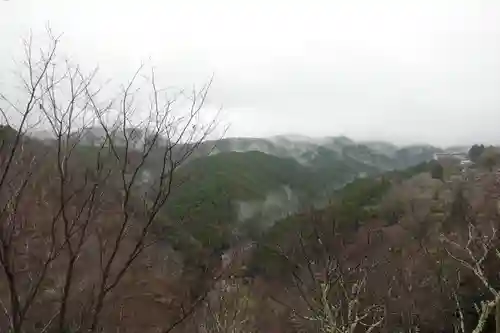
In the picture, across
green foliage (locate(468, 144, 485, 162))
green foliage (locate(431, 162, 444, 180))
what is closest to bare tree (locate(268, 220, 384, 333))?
green foliage (locate(431, 162, 444, 180))

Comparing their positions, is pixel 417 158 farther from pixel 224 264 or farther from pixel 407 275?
pixel 224 264

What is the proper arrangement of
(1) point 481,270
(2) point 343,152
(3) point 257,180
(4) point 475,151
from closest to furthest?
1. (1) point 481,270
2. (3) point 257,180
3. (4) point 475,151
4. (2) point 343,152

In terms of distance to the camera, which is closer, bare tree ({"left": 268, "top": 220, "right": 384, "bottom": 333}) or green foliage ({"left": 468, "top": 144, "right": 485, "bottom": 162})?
bare tree ({"left": 268, "top": 220, "right": 384, "bottom": 333})

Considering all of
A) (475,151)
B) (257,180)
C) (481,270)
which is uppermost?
(481,270)

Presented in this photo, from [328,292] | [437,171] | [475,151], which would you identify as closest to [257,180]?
[437,171]

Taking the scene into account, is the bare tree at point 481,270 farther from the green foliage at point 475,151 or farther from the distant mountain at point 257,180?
the green foliage at point 475,151

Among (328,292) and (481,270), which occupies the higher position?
(481,270)

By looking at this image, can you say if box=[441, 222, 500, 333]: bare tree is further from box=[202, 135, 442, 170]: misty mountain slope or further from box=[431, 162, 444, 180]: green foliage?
box=[202, 135, 442, 170]: misty mountain slope

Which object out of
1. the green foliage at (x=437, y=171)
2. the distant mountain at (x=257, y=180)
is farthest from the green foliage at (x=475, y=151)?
the green foliage at (x=437, y=171)

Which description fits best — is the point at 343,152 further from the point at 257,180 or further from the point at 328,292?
the point at 328,292

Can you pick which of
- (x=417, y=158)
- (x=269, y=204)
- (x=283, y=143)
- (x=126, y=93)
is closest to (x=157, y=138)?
(x=126, y=93)

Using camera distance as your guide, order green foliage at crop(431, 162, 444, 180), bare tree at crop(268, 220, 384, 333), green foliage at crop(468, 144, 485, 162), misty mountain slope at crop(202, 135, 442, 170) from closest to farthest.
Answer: bare tree at crop(268, 220, 384, 333) < green foliage at crop(431, 162, 444, 180) < green foliage at crop(468, 144, 485, 162) < misty mountain slope at crop(202, 135, 442, 170)

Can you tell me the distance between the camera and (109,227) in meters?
3.73

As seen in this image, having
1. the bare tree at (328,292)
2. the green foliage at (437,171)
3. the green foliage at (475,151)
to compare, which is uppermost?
the bare tree at (328,292)
